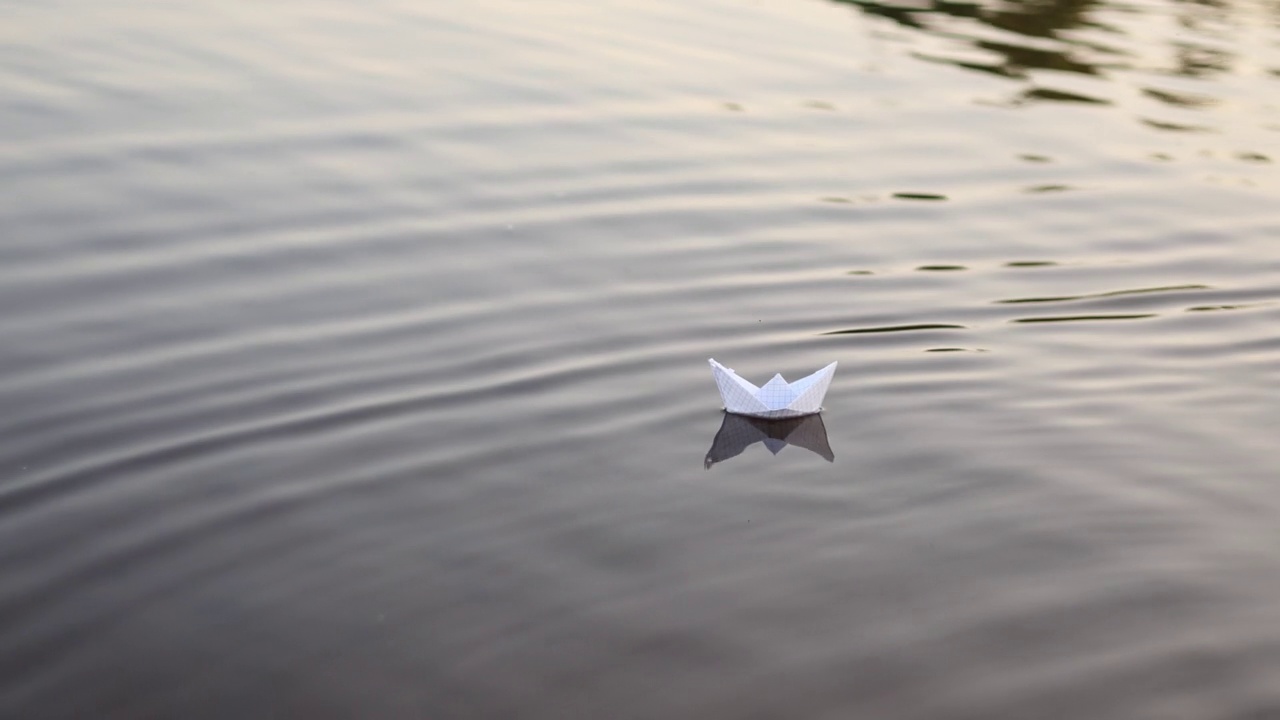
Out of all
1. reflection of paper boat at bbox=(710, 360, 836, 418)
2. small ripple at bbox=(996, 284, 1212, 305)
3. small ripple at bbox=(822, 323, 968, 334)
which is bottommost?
small ripple at bbox=(996, 284, 1212, 305)

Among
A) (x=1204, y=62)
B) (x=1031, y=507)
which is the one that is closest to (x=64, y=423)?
(x=1031, y=507)

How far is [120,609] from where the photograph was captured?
194 inches

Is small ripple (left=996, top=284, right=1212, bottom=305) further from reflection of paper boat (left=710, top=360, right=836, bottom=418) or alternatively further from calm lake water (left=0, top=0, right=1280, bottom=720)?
reflection of paper boat (left=710, top=360, right=836, bottom=418)

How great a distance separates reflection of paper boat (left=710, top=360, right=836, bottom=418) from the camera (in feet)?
21.1

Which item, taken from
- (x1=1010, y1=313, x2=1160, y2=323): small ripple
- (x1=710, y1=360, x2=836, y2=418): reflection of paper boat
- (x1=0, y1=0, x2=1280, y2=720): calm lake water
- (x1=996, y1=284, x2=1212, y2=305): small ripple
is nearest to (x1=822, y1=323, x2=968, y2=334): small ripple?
(x1=0, y1=0, x2=1280, y2=720): calm lake water

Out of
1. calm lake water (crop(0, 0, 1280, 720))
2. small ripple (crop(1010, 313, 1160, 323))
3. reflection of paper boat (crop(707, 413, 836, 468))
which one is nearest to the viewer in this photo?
calm lake water (crop(0, 0, 1280, 720))

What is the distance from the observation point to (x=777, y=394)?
21.2 feet

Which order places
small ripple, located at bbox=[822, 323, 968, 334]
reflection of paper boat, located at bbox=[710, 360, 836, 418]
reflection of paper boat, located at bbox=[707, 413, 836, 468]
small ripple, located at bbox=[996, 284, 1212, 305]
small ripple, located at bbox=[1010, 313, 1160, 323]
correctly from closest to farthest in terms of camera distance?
reflection of paper boat, located at bbox=[707, 413, 836, 468]
reflection of paper boat, located at bbox=[710, 360, 836, 418]
small ripple, located at bbox=[822, 323, 968, 334]
small ripple, located at bbox=[1010, 313, 1160, 323]
small ripple, located at bbox=[996, 284, 1212, 305]

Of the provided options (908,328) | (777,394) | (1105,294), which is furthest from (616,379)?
(1105,294)

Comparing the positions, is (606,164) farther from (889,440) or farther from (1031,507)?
(1031,507)

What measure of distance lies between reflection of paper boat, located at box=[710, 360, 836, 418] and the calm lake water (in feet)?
0.39

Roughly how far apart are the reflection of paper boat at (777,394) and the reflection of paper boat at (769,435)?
0.04m

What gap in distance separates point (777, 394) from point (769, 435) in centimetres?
19

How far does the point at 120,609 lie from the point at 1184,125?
8961 millimetres
